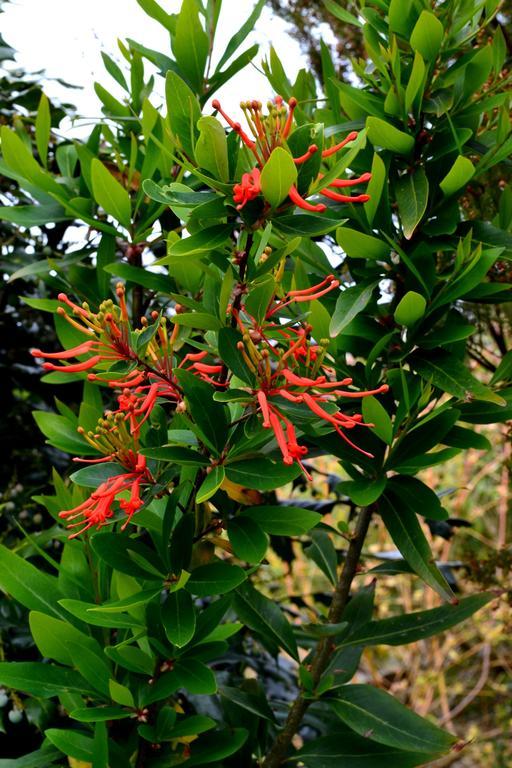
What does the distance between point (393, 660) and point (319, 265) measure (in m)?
3.71

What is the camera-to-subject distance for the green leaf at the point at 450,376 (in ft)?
2.39

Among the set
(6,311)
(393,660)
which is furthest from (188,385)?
(393,660)

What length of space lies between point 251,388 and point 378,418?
0.16 meters

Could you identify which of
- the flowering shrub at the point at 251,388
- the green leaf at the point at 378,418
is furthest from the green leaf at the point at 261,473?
the green leaf at the point at 378,418

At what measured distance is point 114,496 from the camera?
612 millimetres

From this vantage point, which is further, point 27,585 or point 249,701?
point 249,701

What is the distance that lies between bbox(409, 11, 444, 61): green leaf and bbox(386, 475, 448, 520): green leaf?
45 centimetres

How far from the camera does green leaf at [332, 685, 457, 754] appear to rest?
29.8 inches

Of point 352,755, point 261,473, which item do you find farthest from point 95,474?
point 352,755

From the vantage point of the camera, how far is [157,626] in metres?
0.73

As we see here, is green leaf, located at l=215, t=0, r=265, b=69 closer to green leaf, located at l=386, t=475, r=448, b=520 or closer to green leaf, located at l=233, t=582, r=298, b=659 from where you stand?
green leaf, located at l=386, t=475, r=448, b=520

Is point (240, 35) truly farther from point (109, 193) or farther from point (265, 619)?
point (265, 619)

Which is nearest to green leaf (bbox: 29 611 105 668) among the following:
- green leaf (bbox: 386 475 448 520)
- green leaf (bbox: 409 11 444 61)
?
green leaf (bbox: 386 475 448 520)

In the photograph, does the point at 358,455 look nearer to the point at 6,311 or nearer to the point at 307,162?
the point at 307,162
